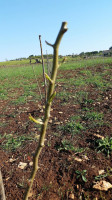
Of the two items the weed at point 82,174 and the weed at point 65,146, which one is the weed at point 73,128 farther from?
the weed at point 82,174

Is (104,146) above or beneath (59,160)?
above

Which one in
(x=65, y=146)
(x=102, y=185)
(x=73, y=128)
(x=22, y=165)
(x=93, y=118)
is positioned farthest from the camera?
(x=93, y=118)

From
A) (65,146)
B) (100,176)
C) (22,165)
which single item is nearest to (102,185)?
(100,176)

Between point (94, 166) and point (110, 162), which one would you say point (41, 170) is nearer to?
point (94, 166)

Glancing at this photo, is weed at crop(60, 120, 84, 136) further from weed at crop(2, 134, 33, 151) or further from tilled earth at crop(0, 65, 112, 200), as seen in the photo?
weed at crop(2, 134, 33, 151)

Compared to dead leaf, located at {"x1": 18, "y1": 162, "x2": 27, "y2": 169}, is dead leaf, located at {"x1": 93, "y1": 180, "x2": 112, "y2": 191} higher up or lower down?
higher up

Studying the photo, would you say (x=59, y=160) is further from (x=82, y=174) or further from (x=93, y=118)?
(x=93, y=118)

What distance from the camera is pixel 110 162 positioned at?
2.32m

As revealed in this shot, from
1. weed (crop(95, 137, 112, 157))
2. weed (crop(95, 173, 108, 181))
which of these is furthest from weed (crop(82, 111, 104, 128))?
weed (crop(95, 173, 108, 181))

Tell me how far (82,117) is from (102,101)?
1478mm

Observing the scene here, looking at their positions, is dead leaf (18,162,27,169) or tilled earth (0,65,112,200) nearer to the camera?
tilled earth (0,65,112,200)

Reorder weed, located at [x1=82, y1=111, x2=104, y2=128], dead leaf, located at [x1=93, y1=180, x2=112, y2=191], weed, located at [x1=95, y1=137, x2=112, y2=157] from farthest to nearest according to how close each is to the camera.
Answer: weed, located at [x1=82, y1=111, x2=104, y2=128], weed, located at [x1=95, y1=137, x2=112, y2=157], dead leaf, located at [x1=93, y1=180, x2=112, y2=191]

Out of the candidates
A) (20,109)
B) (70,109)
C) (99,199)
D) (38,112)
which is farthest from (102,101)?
(99,199)

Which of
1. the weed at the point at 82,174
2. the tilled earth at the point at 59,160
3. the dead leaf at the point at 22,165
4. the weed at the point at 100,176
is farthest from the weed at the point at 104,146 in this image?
the dead leaf at the point at 22,165
